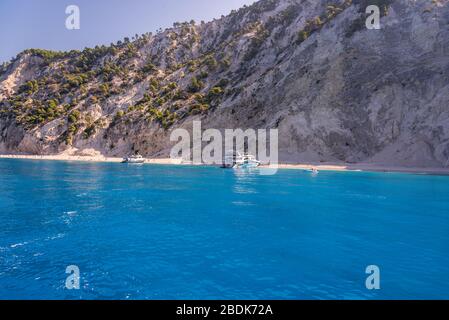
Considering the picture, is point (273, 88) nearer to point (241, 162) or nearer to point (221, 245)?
point (241, 162)

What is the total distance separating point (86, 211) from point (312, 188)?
27929 millimetres

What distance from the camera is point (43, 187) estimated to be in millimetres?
41312

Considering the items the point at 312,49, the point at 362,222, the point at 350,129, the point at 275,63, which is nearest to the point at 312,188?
the point at 362,222

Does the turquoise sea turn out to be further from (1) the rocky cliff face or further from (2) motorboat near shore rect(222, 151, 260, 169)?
(1) the rocky cliff face

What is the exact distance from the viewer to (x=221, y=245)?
61.4ft

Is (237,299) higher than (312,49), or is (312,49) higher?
(312,49)

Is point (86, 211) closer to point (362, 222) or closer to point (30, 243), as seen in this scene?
point (30, 243)

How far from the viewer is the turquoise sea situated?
13125mm

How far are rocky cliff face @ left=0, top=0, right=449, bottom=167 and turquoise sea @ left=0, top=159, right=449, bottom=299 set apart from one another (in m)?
41.5

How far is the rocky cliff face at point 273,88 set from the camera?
74.9 m

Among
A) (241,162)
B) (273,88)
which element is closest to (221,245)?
(241,162)

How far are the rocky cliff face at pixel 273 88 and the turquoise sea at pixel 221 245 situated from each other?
41.5 m

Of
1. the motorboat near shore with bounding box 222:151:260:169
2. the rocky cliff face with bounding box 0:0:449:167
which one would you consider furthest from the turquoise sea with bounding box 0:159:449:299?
the rocky cliff face with bounding box 0:0:449:167

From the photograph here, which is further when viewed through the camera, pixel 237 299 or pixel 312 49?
pixel 312 49
